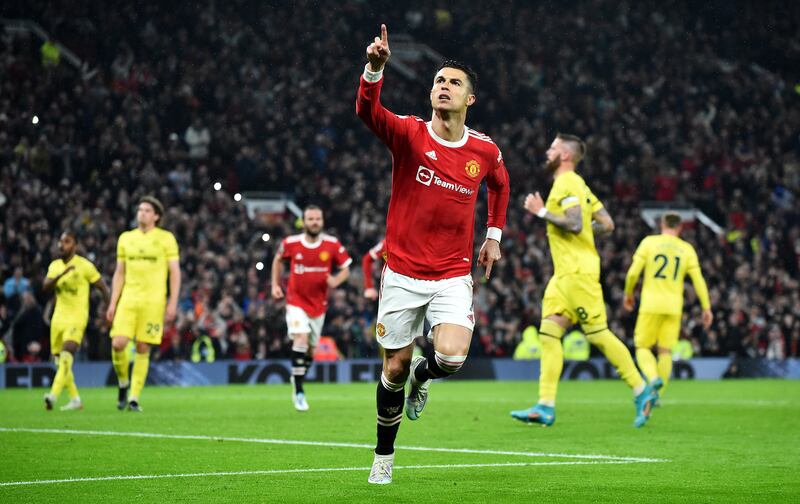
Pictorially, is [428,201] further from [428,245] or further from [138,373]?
[138,373]

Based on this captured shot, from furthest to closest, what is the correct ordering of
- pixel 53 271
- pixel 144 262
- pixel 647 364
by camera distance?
1. pixel 53 271
2. pixel 144 262
3. pixel 647 364

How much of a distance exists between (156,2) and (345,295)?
9.83 meters

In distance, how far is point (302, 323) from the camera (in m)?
15.5

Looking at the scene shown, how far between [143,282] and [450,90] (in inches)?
299

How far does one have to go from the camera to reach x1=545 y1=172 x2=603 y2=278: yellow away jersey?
11.9 meters

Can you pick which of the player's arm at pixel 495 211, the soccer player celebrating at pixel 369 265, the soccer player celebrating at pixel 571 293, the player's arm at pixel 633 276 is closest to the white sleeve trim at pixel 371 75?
the player's arm at pixel 495 211

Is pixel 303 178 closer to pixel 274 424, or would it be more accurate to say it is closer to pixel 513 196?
pixel 513 196

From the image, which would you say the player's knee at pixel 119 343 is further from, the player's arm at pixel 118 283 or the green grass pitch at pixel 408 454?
the green grass pitch at pixel 408 454

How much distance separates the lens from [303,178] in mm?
29328

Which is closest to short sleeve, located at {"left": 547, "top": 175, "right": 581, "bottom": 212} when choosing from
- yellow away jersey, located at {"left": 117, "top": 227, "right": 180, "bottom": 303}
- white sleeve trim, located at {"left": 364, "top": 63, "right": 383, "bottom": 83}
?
yellow away jersey, located at {"left": 117, "top": 227, "right": 180, "bottom": 303}

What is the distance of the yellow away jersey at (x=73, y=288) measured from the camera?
15.0 metres

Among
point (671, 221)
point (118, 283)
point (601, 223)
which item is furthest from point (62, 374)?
point (671, 221)

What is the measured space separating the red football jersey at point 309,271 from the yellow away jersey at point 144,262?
1.82 m

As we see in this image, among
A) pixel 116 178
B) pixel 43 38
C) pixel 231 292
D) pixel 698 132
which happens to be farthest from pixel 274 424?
pixel 698 132
